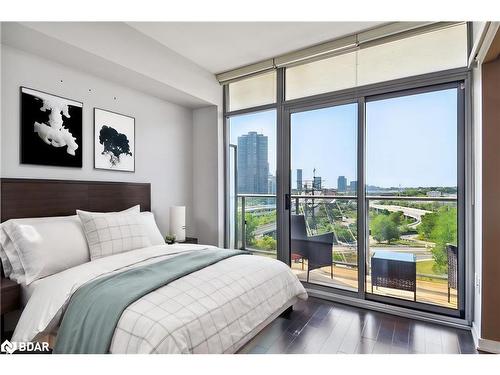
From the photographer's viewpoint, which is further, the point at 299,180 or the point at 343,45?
the point at 299,180

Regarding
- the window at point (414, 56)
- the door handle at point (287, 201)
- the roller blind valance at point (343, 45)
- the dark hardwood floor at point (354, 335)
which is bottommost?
the dark hardwood floor at point (354, 335)

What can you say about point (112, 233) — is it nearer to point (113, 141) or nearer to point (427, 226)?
point (113, 141)

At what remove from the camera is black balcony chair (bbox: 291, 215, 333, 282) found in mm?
3268

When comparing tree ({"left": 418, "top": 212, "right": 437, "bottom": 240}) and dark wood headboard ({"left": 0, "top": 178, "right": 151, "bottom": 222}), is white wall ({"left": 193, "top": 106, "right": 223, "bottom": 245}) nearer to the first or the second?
dark wood headboard ({"left": 0, "top": 178, "right": 151, "bottom": 222})

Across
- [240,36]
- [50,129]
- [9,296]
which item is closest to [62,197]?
[50,129]

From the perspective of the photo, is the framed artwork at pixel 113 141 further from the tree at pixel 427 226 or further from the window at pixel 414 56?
the tree at pixel 427 226

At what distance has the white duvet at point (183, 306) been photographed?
138 centimetres

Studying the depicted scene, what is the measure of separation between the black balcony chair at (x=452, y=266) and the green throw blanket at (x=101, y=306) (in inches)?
94.5

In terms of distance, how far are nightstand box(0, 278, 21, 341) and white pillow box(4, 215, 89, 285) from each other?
3.3 inches

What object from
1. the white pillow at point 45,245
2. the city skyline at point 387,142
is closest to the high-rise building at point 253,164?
the city skyline at point 387,142

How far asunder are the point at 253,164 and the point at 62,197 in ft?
7.36

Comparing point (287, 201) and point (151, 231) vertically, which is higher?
point (287, 201)

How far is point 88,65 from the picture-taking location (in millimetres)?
2639

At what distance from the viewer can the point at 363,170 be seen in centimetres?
297
